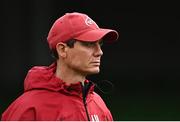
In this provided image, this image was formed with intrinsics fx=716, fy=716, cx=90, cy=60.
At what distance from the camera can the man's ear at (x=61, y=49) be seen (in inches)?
139

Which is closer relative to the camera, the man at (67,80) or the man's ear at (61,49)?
the man at (67,80)

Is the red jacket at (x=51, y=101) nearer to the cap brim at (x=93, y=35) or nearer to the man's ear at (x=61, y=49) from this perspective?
the man's ear at (x=61, y=49)

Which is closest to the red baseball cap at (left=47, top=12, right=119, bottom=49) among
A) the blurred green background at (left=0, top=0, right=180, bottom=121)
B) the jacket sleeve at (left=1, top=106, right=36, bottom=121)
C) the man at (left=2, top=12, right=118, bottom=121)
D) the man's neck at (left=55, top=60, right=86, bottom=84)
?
the man at (left=2, top=12, right=118, bottom=121)

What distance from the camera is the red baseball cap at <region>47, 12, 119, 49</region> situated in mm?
3533

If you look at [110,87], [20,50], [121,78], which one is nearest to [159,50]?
[121,78]

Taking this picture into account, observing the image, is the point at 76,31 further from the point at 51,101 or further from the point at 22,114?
the point at 22,114

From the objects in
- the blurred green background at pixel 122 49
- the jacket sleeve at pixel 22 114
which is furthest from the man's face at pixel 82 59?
the blurred green background at pixel 122 49

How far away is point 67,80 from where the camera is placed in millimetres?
3527

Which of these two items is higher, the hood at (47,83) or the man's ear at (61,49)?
the man's ear at (61,49)

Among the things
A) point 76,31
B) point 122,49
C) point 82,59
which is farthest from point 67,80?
point 122,49

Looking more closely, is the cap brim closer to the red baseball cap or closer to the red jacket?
the red baseball cap

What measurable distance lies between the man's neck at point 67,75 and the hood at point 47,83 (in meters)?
0.02

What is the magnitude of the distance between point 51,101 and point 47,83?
11 cm

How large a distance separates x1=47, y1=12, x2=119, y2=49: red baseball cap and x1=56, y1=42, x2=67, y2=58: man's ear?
2 centimetres
